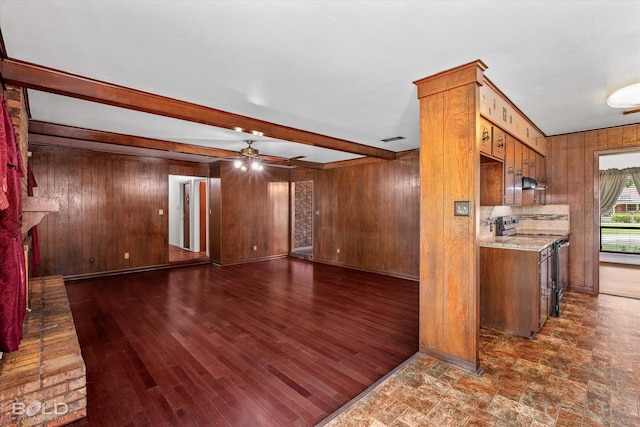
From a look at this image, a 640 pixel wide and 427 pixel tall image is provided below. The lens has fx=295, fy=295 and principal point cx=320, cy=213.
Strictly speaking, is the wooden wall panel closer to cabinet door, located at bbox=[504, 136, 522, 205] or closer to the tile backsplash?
the tile backsplash

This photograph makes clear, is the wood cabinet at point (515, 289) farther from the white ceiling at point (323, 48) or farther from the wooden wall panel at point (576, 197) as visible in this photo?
the wooden wall panel at point (576, 197)

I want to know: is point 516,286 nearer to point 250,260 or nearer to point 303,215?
point 250,260

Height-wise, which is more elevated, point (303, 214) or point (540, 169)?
point (540, 169)

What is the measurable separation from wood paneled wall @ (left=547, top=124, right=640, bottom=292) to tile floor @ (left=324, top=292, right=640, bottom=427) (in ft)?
5.84

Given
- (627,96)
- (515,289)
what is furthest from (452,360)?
(627,96)

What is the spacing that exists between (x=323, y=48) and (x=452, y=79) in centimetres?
114

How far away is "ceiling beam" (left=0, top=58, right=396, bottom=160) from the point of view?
7.66 ft

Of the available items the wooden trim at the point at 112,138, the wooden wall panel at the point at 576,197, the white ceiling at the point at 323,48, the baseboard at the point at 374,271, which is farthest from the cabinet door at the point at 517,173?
the wooden trim at the point at 112,138

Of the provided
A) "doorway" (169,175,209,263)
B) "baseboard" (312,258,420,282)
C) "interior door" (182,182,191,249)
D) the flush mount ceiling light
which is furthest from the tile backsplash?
"interior door" (182,182,191,249)

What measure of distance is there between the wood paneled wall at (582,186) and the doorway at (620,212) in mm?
2765

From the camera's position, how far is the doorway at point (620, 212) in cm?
692

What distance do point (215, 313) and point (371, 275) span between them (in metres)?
3.30

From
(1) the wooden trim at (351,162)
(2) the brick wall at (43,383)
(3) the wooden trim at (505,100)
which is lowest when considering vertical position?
(2) the brick wall at (43,383)

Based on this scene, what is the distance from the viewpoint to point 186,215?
9070 millimetres
